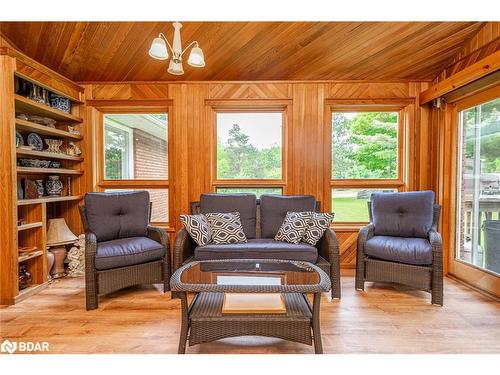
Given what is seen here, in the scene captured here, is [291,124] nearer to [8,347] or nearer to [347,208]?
[347,208]

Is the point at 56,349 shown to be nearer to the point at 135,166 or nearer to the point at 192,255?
the point at 192,255

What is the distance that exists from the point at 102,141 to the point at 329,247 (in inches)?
127

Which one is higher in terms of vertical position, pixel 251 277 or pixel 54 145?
pixel 54 145

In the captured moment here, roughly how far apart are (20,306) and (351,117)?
13.6 feet

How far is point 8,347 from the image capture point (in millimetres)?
1964

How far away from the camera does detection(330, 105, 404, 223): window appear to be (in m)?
3.86

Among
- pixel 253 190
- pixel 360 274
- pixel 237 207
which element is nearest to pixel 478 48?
pixel 360 274

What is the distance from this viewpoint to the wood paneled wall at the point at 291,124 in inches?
147

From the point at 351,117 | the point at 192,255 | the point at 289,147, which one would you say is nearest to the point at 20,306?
Result: the point at 192,255

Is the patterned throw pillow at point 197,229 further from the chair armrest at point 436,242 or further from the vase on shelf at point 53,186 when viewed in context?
the chair armrest at point 436,242

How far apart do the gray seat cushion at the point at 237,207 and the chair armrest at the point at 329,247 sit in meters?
0.78

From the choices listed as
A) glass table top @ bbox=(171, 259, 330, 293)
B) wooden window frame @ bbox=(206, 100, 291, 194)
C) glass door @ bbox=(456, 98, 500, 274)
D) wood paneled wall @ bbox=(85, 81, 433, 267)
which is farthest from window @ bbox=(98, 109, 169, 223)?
glass door @ bbox=(456, 98, 500, 274)

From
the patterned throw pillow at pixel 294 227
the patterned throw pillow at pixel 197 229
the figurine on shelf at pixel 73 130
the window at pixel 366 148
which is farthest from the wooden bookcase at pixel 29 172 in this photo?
the window at pixel 366 148
